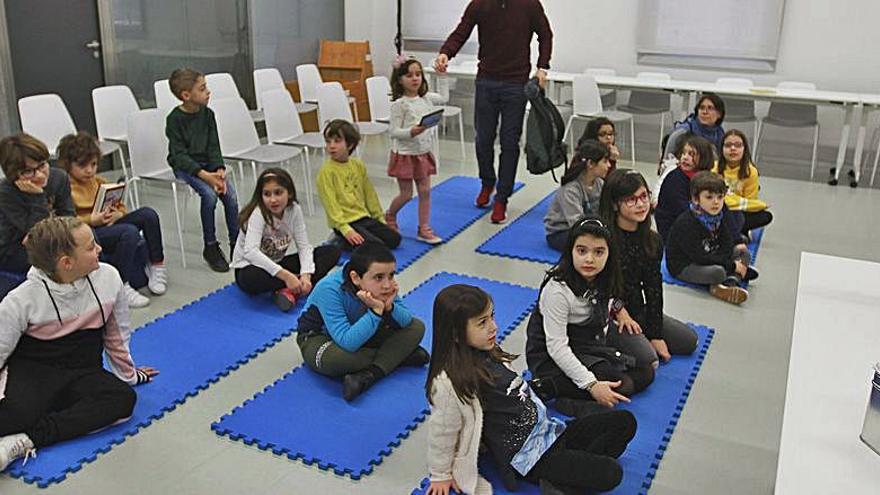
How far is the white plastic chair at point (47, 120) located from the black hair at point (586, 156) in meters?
2.69

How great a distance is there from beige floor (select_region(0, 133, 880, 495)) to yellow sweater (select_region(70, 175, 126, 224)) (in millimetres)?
528

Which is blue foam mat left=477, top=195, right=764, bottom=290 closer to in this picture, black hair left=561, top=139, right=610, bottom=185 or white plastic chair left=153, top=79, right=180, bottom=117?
black hair left=561, top=139, right=610, bottom=185

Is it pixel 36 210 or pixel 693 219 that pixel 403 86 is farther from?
pixel 36 210

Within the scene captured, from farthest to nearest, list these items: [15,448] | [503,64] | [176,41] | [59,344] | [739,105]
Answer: [739,105] < [176,41] < [503,64] < [59,344] < [15,448]

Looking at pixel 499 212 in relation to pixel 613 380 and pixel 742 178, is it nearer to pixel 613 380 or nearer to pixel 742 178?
pixel 742 178

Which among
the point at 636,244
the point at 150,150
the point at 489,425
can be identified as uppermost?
the point at 150,150

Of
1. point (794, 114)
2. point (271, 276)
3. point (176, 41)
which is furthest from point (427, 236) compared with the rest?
point (794, 114)

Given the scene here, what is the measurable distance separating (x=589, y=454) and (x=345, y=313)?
1.09 m

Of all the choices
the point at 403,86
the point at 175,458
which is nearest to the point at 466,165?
the point at 403,86

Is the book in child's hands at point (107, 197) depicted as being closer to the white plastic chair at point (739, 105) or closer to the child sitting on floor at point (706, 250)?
the child sitting on floor at point (706, 250)

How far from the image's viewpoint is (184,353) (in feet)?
10.5

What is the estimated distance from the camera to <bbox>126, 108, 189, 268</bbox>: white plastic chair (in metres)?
4.36

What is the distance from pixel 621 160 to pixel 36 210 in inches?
198

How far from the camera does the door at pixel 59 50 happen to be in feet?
17.6
